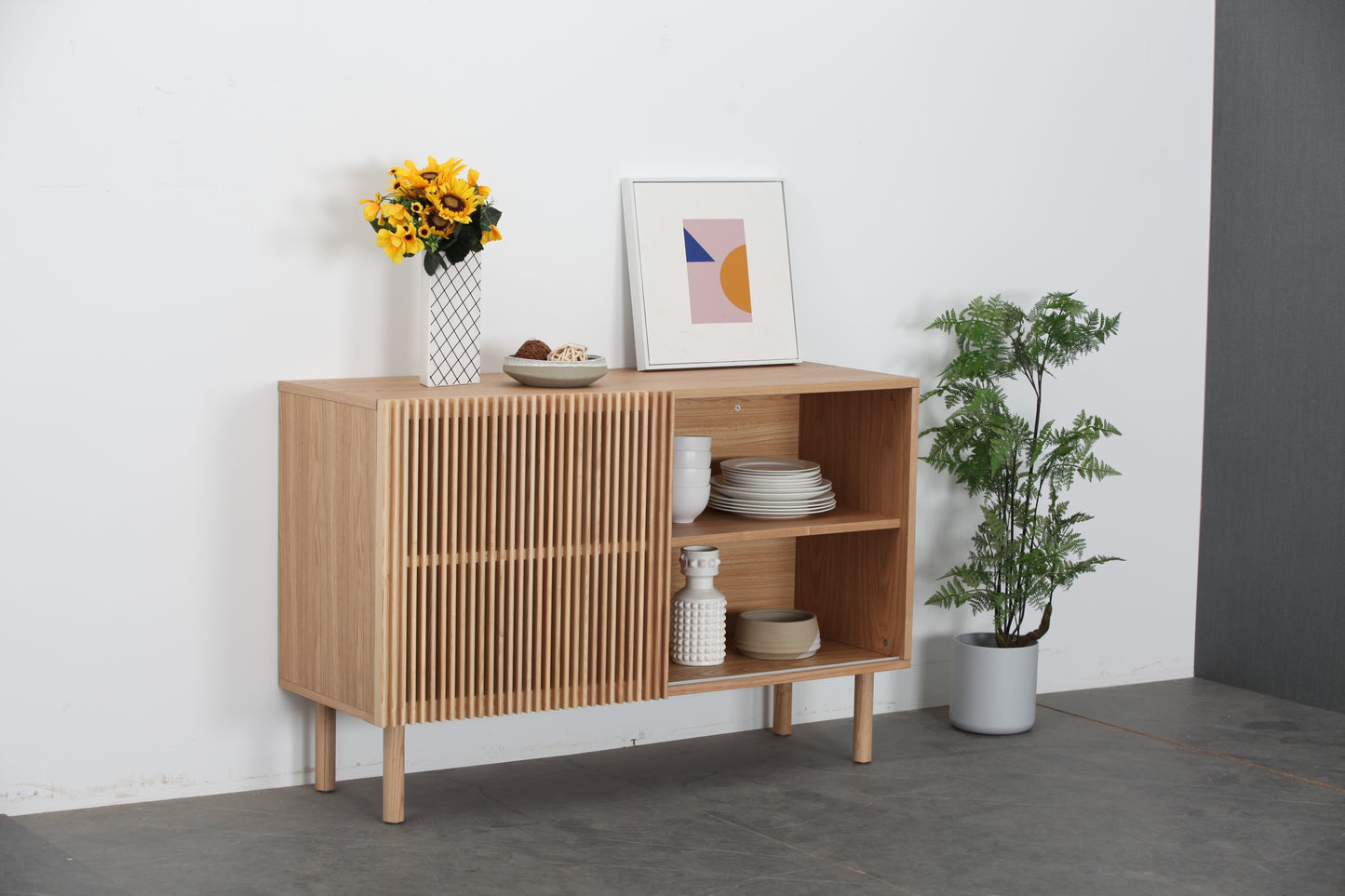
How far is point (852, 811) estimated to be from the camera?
368cm

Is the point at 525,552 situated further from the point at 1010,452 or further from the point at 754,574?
the point at 1010,452

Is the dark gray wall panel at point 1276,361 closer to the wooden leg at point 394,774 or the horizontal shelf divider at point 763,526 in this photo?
the horizontal shelf divider at point 763,526

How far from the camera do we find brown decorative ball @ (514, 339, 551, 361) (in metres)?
3.62

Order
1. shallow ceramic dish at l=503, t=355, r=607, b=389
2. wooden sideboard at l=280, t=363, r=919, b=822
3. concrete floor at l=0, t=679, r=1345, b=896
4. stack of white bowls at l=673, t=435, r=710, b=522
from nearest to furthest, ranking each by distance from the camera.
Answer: concrete floor at l=0, t=679, r=1345, b=896, wooden sideboard at l=280, t=363, r=919, b=822, shallow ceramic dish at l=503, t=355, r=607, b=389, stack of white bowls at l=673, t=435, r=710, b=522

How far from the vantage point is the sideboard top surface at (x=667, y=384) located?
3436 mm

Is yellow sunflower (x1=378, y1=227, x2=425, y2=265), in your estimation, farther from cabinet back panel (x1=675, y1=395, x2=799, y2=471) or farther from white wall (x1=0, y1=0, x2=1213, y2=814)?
cabinet back panel (x1=675, y1=395, x2=799, y2=471)

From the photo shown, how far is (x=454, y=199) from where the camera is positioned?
3516 mm

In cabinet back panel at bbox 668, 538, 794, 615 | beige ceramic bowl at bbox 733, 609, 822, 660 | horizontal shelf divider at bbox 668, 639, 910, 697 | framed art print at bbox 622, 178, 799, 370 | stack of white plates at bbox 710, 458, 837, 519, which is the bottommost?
horizontal shelf divider at bbox 668, 639, 910, 697

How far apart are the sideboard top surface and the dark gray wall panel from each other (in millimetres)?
1607

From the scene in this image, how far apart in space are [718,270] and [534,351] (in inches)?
28.2

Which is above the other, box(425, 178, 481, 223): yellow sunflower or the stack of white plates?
box(425, 178, 481, 223): yellow sunflower

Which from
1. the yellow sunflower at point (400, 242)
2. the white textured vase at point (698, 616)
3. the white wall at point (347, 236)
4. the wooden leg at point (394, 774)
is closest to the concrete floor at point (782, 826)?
the wooden leg at point (394, 774)

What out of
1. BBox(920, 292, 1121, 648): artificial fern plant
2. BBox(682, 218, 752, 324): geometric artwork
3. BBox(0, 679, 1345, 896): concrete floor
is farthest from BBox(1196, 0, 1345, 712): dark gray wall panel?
BBox(682, 218, 752, 324): geometric artwork

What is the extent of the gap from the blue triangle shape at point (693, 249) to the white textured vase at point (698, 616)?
0.79m
